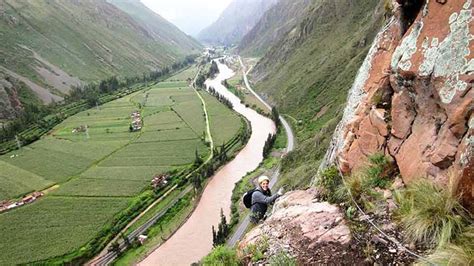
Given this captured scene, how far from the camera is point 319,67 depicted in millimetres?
108188

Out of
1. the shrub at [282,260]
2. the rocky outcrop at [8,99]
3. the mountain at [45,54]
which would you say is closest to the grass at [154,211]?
the shrub at [282,260]

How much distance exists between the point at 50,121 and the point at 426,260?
12335cm

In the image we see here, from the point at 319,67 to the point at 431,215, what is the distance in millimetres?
105444

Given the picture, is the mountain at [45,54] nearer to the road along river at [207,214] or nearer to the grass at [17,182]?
the grass at [17,182]

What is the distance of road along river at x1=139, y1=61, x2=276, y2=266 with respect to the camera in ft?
150

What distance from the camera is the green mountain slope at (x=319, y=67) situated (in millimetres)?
78375

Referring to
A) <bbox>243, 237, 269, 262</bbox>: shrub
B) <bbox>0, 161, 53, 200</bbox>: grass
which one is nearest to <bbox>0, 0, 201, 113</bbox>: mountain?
<bbox>0, 161, 53, 200</bbox>: grass

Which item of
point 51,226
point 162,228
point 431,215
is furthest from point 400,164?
point 51,226

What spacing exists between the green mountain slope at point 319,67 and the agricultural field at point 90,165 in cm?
1842

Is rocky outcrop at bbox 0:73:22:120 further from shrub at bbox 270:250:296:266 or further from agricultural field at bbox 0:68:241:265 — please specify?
shrub at bbox 270:250:296:266

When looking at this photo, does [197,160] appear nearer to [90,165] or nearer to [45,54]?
[90,165]

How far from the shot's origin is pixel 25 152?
293ft

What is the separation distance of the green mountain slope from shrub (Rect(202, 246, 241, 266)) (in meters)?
38.2

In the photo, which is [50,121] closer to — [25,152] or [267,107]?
[25,152]
